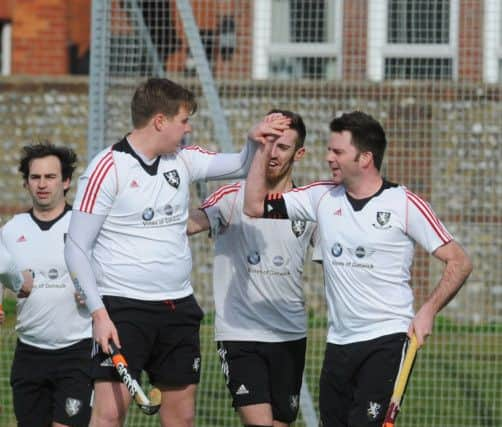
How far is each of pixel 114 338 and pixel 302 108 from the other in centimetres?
498

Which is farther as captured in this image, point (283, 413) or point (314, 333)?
point (314, 333)

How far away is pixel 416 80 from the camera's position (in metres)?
10.5

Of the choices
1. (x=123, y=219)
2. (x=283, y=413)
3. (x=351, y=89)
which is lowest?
(x=283, y=413)

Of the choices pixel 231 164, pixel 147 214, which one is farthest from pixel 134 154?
pixel 231 164

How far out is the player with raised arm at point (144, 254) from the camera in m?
6.45

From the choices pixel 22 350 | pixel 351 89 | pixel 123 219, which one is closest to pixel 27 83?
pixel 351 89

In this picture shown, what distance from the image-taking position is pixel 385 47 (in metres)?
10.6

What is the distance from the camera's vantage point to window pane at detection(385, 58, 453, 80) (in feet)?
34.2

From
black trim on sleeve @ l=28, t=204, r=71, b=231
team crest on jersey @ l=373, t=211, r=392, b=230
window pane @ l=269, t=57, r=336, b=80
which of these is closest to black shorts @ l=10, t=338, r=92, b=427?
black trim on sleeve @ l=28, t=204, r=71, b=231

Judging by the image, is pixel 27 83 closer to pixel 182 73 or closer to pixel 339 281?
pixel 182 73

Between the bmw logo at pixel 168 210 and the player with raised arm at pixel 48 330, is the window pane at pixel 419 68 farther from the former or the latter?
the bmw logo at pixel 168 210

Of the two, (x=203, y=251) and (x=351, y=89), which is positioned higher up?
(x=351, y=89)

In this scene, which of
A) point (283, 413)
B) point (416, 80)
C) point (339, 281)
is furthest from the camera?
point (416, 80)

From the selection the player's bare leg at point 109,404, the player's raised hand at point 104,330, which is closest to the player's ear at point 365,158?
the player's raised hand at point 104,330
